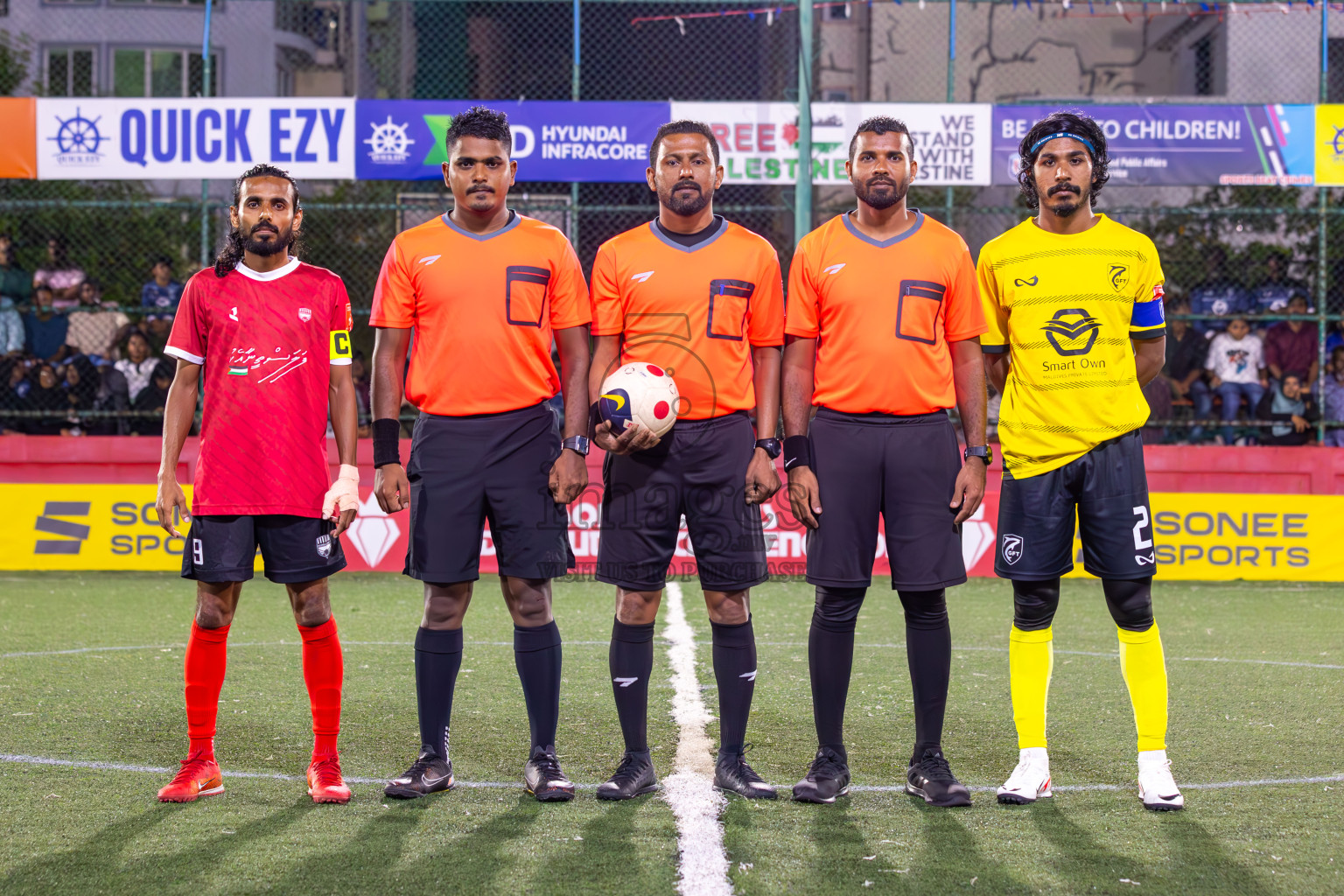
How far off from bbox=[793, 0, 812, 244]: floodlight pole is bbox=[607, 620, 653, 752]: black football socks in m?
7.20

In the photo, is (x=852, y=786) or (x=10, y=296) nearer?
(x=852, y=786)

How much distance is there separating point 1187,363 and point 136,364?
950 centimetres

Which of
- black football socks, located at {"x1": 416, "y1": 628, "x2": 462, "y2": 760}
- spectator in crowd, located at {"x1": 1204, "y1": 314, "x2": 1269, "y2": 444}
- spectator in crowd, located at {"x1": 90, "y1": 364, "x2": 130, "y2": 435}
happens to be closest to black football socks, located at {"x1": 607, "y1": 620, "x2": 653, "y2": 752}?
black football socks, located at {"x1": 416, "y1": 628, "x2": 462, "y2": 760}

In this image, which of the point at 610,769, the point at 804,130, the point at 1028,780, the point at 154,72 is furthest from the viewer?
the point at 154,72

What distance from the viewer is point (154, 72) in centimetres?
1822

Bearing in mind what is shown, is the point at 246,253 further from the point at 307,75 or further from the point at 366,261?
the point at 307,75

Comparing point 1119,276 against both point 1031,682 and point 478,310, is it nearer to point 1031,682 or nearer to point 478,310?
point 1031,682

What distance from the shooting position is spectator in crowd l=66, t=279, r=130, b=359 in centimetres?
1189

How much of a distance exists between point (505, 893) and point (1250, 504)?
28.0 feet

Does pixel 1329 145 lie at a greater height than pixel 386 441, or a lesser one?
greater

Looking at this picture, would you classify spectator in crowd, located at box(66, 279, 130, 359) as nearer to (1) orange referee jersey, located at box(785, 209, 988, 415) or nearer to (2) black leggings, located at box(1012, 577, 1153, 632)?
(1) orange referee jersey, located at box(785, 209, 988, 415)

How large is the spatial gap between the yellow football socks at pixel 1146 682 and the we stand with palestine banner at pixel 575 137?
7.73m

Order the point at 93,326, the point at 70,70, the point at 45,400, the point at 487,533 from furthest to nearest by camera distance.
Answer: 1. the point at 70,70
2. the point at 93,326
3. the point at 45,400
4. the point at 487,533

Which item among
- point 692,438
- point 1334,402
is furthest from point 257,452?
point 1334,402
